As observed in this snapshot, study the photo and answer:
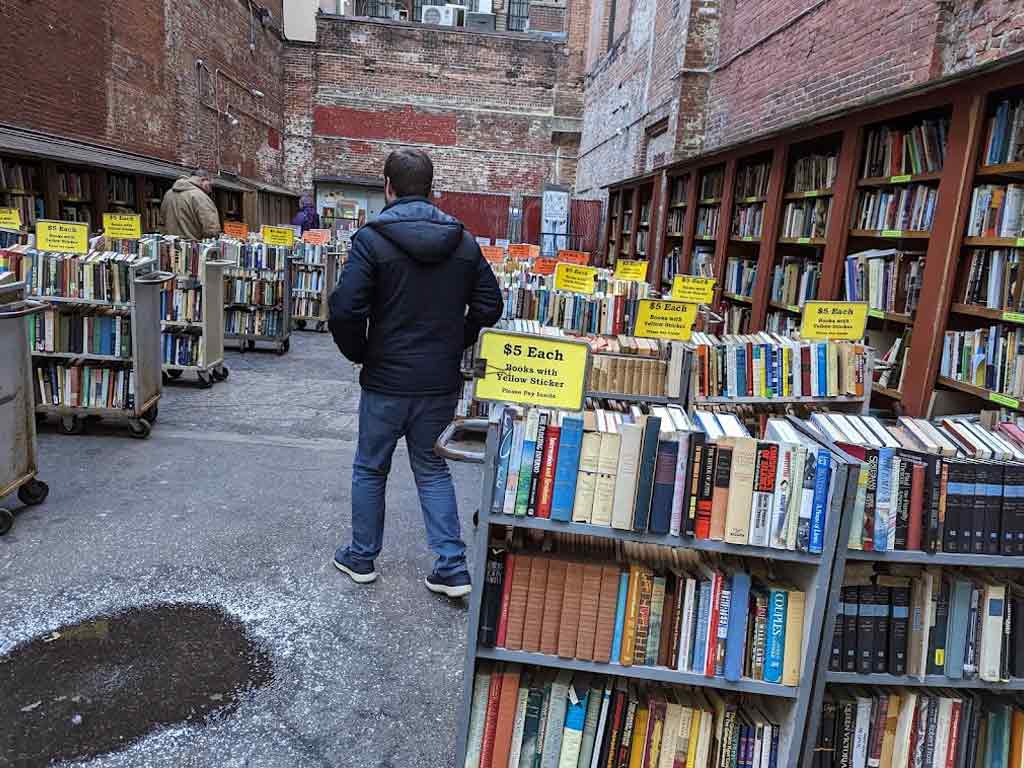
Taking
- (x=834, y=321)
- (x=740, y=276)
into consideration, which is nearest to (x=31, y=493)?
(x=834, y=321)

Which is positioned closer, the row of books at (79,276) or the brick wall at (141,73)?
the row of books at (79,276)

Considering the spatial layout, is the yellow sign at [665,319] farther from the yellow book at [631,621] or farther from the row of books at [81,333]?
the row of books at [81,333]

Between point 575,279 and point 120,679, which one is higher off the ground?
point 575,279

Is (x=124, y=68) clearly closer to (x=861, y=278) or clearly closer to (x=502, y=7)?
(x=861, y=278)

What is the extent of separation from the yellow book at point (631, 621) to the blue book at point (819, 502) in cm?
47

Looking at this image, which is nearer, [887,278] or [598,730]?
[598,730]

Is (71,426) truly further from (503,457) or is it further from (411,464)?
(503,457)

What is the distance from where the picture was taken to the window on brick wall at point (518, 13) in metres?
25.0

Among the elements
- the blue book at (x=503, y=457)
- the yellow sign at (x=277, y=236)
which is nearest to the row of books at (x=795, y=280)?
the blue book at (x=503, y=457)

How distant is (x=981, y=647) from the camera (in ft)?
6.78

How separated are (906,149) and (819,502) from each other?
4.41 metres

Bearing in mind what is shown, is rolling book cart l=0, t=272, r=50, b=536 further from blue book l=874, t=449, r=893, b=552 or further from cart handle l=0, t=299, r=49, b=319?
blue book l=874, t=449, r=893, b=552

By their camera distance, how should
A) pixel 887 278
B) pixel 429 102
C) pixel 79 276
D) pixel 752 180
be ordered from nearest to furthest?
pixel 79 276 < pixel 887 278 < pixel 752 180 < pixel 429 102

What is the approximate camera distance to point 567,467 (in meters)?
2.03
